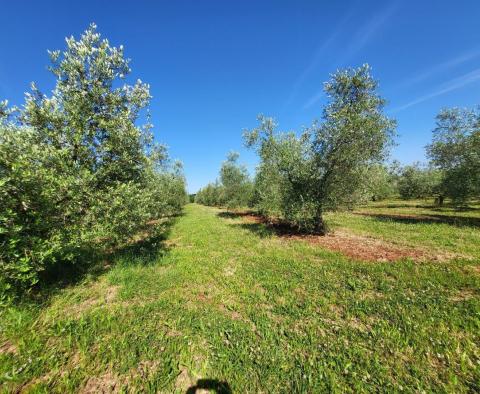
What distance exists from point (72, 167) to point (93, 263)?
5685 millimetres

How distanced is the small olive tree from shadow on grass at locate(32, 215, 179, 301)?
34.6 ft

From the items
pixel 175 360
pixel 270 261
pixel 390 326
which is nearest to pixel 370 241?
pixel 270 261

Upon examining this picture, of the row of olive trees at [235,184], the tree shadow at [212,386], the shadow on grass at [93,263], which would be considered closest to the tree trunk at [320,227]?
the shadow on grass at [93,263]

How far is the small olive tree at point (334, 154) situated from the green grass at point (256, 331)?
6949 millimetres

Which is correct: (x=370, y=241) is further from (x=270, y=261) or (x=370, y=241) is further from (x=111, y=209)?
(x=111, y=209)

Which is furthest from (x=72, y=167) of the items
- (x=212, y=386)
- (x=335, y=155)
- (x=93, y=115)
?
(x=335, y=155)

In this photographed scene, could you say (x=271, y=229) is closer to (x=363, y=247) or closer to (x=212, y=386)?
(x=363, y=247)

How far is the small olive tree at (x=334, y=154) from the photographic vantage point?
14.2 m

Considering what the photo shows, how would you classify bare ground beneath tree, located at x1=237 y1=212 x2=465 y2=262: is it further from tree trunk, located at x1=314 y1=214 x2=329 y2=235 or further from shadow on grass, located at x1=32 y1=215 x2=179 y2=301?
shadow on grass, located at x1=32 y1=215 x2=179 y2=301

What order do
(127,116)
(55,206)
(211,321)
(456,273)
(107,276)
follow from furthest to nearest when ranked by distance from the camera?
(127,116) → (107,276) → (456,273) → (55,206) → (211,321)

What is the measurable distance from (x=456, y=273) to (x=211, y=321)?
10253 mm

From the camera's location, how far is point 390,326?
5.44 m

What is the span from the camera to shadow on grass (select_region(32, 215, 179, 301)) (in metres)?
8.12

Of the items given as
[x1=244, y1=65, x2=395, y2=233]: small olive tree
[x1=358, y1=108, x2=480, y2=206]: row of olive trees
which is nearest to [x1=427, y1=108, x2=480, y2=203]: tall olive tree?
[x1=358, y1=108, x2=480, y2=206]: row of olive trees
